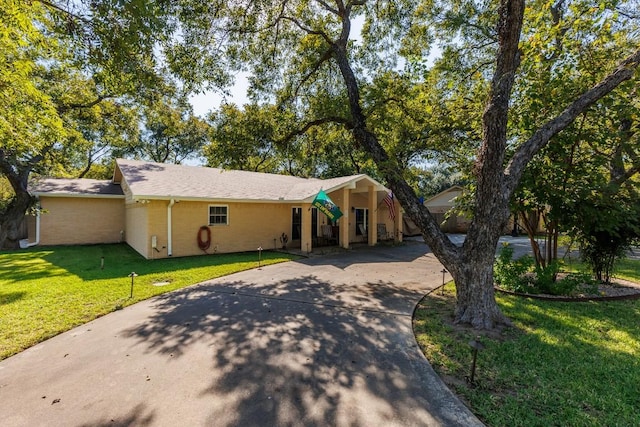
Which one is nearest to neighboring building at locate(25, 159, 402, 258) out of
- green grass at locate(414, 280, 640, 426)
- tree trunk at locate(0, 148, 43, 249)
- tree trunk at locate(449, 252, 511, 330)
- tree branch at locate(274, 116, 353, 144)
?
tree trunk at locate(0, 148, 43, 249)

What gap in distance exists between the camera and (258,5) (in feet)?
29.3

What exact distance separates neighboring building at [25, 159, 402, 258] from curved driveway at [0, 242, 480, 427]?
611 cm

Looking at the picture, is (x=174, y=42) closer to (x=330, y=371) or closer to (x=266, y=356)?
(x=266, y=356)

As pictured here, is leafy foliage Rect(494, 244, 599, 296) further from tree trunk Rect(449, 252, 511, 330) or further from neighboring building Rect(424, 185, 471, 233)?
neighboring building Rect(424, 185, 471, 233)

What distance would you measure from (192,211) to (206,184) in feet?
6.22

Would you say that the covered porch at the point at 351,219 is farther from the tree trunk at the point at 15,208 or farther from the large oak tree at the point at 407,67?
the tree trunk at the point at 15,208

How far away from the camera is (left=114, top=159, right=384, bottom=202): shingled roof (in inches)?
472

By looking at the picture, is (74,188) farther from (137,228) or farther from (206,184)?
(206,184)

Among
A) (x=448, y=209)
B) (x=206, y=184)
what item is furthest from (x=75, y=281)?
(x=448, y=209)

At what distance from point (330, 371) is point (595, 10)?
729cm

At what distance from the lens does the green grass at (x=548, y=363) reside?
2990 millimetres

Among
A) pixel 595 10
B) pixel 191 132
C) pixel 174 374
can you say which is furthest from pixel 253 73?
pixel 191 132

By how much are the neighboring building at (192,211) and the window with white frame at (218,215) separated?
0.14ft

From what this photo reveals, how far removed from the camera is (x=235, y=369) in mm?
3848
